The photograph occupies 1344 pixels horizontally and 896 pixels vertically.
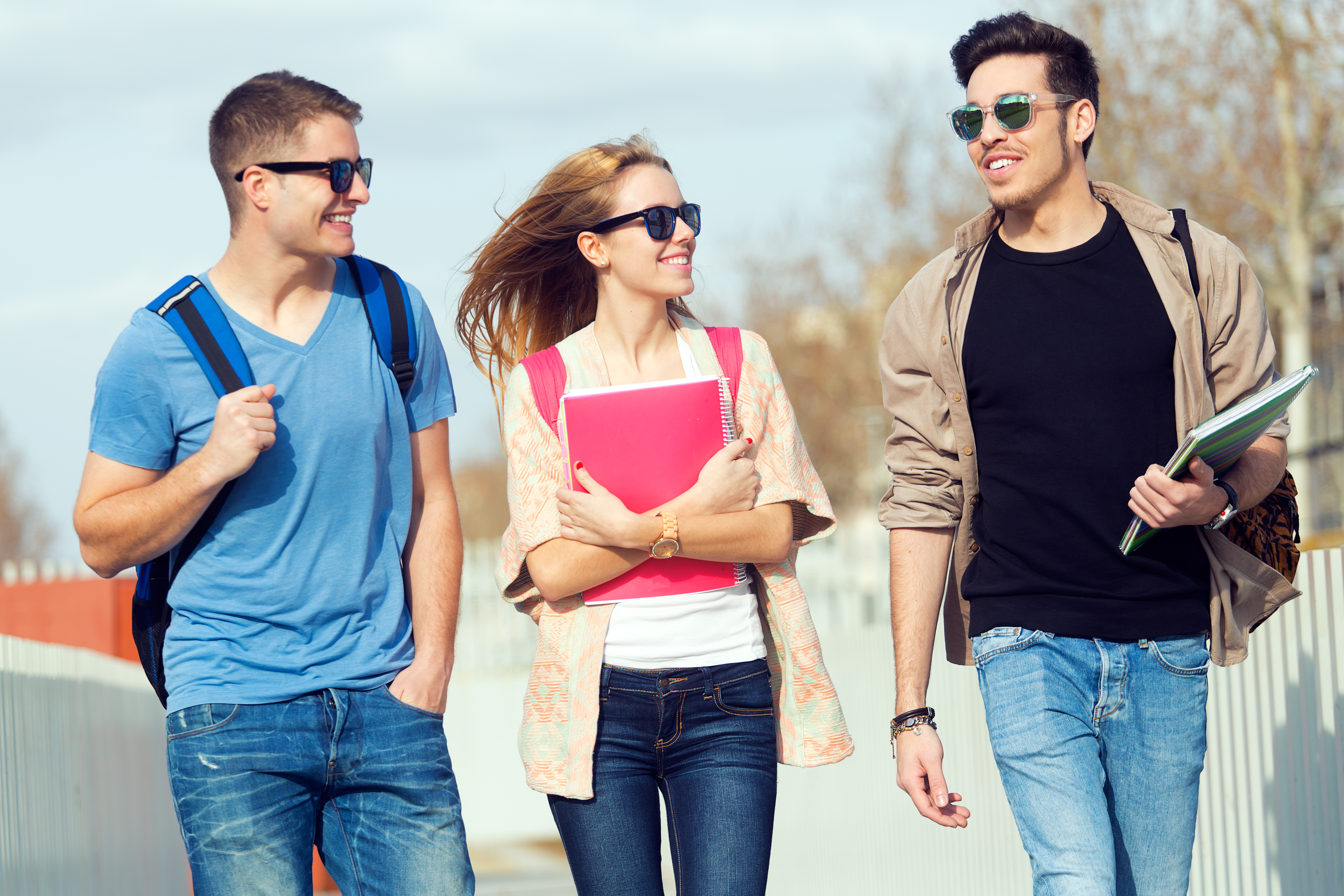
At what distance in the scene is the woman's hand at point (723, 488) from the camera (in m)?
3.32

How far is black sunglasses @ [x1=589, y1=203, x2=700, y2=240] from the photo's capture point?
361cm

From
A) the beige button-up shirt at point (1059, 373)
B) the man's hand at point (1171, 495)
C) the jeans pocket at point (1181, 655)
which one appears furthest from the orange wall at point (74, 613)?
the man's hand at point (1171, 495)

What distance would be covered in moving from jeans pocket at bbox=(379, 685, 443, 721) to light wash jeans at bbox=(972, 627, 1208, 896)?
1.23 meters

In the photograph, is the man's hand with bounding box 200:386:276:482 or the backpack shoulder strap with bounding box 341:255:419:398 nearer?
the man's hand with bounding box 200:386:276:482

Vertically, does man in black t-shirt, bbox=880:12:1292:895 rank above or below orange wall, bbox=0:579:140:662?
above

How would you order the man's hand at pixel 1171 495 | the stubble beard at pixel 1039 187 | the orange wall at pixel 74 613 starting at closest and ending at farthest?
the man's hand at pixel 1171 495, the stubble beard at pixel 1039 187, the orange wall at pixel 74 613

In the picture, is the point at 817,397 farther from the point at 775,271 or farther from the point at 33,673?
the point at 33,673

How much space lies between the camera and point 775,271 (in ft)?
111

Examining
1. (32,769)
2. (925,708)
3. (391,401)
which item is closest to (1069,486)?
(925,708)

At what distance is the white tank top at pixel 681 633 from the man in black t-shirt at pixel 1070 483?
386 millimetres

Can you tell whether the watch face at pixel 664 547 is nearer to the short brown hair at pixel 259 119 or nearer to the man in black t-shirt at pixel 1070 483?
the man in black t-shirt at pixel 1070 483

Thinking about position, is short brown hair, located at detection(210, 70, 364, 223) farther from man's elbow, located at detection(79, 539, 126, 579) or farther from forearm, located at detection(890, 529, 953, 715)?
forearm, located at detection(890, 529, 953, 715)

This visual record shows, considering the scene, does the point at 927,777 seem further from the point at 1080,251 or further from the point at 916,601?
the point at 1080,251

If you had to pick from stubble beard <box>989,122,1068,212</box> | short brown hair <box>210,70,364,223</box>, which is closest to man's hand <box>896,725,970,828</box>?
stubble beard <box>989,122,1068,212</box>
